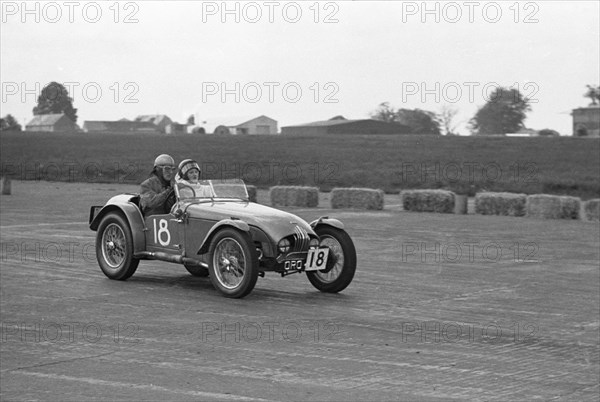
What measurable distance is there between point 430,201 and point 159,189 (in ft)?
57.7

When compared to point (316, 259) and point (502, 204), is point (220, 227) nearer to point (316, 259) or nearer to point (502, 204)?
point (316, 259)

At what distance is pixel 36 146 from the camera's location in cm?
5369

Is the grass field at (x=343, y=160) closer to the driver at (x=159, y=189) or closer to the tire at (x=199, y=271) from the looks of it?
the tire at (x=199, y=271)

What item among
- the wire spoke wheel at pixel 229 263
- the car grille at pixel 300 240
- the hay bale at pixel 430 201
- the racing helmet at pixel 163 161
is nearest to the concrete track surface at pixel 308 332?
the wire spoke wheel at pixel 229 263

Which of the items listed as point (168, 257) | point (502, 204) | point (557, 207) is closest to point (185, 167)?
point (168, 257)

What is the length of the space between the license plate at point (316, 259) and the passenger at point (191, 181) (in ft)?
5.70

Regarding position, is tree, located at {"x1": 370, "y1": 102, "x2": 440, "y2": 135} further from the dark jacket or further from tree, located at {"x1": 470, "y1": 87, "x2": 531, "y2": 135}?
the dark jacket

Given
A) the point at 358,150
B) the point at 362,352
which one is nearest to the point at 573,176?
the point at 358,150

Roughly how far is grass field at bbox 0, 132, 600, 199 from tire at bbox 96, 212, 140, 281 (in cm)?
2980

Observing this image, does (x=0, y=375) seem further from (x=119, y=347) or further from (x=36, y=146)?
(x=36, y=146)

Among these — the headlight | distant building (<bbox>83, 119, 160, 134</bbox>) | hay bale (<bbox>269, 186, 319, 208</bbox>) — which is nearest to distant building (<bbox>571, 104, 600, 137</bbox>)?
hay bale (<bbox>269, 186, 319, 208</bbox>)

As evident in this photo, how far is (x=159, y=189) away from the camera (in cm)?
1260

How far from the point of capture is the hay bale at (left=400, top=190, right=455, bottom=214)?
2906 centimetres

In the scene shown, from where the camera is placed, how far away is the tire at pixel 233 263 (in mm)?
10688
